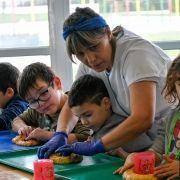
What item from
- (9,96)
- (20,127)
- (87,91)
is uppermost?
(87,91)

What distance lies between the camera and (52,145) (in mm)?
1850

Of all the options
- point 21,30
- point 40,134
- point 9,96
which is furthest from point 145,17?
point 40,134

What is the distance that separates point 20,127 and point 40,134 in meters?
0.27

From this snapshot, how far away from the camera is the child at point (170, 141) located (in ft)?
4.70

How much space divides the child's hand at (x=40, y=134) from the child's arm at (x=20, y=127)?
3.2 inches

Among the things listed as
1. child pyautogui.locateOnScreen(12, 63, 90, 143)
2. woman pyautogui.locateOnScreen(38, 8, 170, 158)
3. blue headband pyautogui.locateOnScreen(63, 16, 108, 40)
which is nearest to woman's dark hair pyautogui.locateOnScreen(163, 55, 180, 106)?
woman pyautogui.locateOnScreen(38, 8, 170, 158)

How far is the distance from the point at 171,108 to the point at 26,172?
57cm

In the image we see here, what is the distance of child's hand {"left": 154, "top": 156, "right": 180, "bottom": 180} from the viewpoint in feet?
4.65

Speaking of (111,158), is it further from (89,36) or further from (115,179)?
(89,36)

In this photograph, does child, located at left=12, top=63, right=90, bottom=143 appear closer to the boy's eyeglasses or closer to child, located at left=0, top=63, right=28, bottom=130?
the boy's eyeglasses

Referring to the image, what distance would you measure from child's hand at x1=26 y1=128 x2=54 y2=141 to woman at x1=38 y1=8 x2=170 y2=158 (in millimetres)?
211

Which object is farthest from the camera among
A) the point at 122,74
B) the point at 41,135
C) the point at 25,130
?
the point at 25,130

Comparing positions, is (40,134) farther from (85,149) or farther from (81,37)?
(81,37)

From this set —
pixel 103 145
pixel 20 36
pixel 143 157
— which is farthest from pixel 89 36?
pixel 20 36
